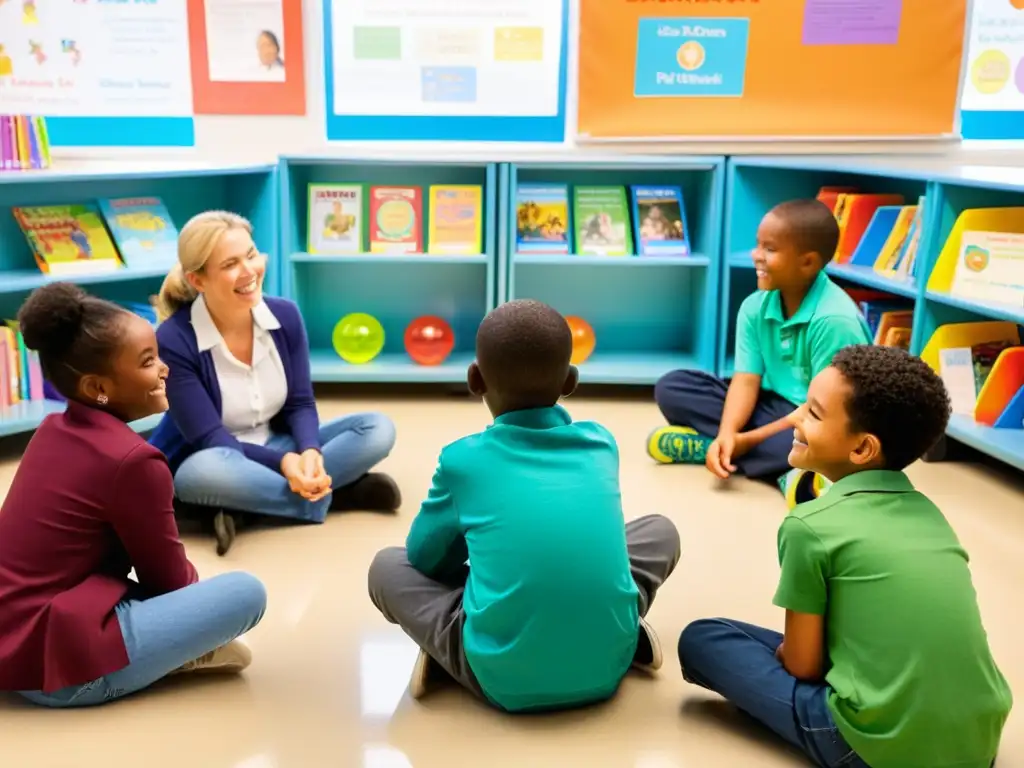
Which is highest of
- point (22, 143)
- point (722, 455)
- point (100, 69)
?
point (100, 69)

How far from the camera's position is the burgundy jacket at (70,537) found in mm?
1818

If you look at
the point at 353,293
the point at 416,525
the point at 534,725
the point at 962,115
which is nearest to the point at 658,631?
the point at 534,725

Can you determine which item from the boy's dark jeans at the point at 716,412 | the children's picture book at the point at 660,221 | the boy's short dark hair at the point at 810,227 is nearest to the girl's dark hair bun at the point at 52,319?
the boy's short dark hair at the point at 810,227

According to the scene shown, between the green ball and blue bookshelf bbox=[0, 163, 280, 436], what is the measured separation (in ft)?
1.07

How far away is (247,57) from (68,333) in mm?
2839

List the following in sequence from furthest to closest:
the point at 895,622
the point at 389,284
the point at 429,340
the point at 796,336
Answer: the point at 389,284 < the point at 429,340 < the point at 796,336 < the point at 895,622

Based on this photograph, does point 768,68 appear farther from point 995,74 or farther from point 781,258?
point 781,258

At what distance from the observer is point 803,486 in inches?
115

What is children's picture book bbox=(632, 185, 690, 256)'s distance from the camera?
445cm

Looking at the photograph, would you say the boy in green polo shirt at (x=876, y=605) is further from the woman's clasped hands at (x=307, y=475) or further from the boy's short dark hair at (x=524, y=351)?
the woman's clasped hands at (x=307, y=475)

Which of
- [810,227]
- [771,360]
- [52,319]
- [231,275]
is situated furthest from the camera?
[771,360]

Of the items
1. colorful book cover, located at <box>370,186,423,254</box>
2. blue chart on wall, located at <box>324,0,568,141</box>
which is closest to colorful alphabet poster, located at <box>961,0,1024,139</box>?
blue chart on wall, located at <box>324,0,568,141</box>

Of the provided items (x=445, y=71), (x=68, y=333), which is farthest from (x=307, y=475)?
(x=445, y=71)

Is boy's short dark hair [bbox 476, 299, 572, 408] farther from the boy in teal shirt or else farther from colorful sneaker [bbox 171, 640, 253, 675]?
colorful sneaker [bbox 171, 640, 253, 675]
